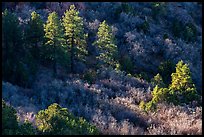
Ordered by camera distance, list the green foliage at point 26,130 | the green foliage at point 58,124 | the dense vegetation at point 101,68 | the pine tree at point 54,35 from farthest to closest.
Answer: the pine tree at point 54,35 < the dense vegetation at point 101,68 < the green foliage at point 58,124 < the green foliage at point 26,130

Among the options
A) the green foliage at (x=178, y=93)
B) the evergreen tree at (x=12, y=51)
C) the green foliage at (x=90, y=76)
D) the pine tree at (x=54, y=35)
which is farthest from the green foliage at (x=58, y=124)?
the pine tree at (x=54, y=35)

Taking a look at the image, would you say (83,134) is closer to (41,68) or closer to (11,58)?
(11,58)

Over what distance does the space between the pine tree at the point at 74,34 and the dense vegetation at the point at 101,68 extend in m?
0.07

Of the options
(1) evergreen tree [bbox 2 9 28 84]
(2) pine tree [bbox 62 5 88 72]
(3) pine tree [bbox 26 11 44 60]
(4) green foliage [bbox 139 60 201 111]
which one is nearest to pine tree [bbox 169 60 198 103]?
(4) green foliage [bbox 139 60 201 111]

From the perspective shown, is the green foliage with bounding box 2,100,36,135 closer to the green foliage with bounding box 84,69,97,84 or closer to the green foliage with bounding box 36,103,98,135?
the green foliage with bounding box 36,103,98,135

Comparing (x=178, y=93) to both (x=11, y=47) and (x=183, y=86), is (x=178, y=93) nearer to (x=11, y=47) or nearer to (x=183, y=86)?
(x=183, y=86)

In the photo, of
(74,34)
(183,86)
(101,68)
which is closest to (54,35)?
(74,34)

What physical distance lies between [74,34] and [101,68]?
326cm

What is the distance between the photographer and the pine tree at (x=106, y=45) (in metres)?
27.8

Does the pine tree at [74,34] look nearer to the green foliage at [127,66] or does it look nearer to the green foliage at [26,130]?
the green foliage at [127,66]

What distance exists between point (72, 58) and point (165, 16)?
619 inches

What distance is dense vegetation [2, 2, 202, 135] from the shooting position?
1448cm

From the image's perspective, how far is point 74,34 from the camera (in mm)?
26516

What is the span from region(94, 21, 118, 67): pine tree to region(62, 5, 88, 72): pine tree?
145 centimetres
